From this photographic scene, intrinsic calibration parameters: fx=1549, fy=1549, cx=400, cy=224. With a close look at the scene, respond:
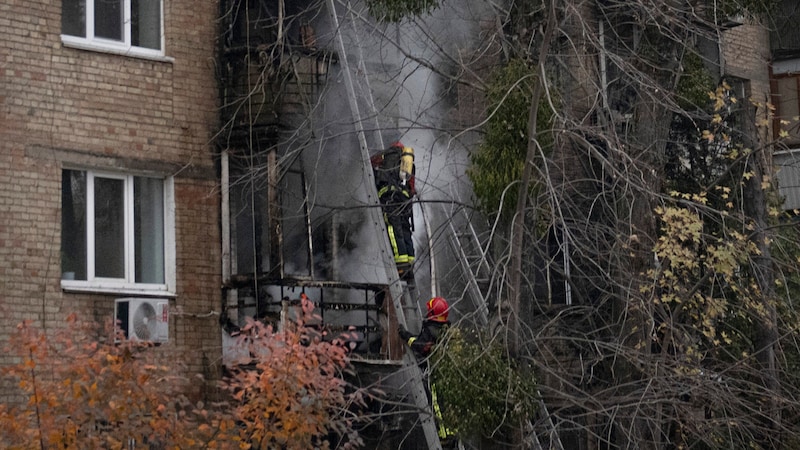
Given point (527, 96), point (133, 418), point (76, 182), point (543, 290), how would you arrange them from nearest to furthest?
1. point (133, 418)
2. point (527, 96)
3. point (76, 182)
4. point (543, 290)

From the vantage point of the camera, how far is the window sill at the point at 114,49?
54.8 ft

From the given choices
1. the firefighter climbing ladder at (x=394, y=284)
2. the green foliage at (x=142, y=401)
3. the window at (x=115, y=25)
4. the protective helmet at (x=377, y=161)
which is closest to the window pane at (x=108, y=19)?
the window at (x=115, y=25)

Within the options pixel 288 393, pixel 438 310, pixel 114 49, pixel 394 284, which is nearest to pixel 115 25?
pixel 114 49

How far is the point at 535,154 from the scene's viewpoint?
15.9 metres

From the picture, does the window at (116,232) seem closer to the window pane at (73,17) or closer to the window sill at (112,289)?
the window sill at (112,289)

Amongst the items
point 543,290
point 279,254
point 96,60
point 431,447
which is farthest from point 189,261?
point 543,290

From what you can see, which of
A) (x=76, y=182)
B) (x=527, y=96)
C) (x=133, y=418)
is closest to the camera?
(x=133, y=418)

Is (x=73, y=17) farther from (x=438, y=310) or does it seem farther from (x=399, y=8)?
(x=438, y=310)

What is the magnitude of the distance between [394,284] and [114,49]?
401cm

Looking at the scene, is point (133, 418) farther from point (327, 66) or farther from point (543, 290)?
point (543, 290)

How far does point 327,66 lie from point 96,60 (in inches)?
109

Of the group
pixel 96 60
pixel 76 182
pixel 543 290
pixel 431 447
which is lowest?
pixel 431 447

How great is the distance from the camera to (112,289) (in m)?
16.6

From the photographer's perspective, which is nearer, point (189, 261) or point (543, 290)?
point (189, 261)
